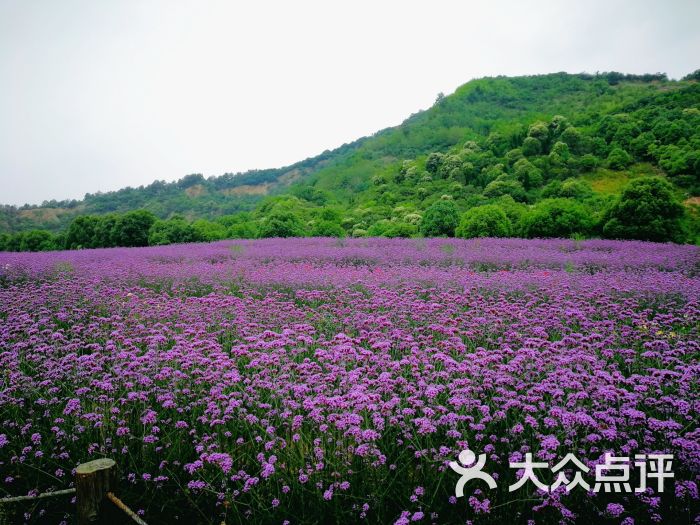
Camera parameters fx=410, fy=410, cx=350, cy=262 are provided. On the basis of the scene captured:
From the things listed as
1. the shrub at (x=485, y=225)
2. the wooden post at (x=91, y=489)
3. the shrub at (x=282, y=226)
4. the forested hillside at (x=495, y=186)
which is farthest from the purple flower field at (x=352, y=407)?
the shrub at (x=282, y=226)

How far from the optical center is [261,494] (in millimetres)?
2781

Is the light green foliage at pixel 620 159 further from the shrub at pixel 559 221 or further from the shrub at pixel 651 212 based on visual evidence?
the shrub at pixel 651 212

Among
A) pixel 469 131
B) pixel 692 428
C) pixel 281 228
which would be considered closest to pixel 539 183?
pixel 281 228

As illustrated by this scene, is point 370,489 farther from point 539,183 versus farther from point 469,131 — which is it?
point 469,131

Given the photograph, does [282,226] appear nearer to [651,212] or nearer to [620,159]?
[651,212]

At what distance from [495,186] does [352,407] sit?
35.2 meters

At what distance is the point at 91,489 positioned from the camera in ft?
7.33

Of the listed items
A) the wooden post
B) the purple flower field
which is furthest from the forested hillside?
the wooden post

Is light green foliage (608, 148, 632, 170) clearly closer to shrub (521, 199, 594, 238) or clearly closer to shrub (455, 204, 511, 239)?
shrub (521, 199, 594, 238)

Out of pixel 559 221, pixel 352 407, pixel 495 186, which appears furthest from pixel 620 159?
pixel 352 407

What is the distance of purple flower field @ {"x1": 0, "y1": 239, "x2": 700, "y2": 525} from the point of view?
2574 mm

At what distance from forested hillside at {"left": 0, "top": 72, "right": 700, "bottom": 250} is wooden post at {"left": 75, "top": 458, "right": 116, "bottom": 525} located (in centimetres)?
1952

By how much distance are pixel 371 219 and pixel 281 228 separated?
480 inches

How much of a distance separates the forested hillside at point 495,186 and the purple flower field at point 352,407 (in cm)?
1502
